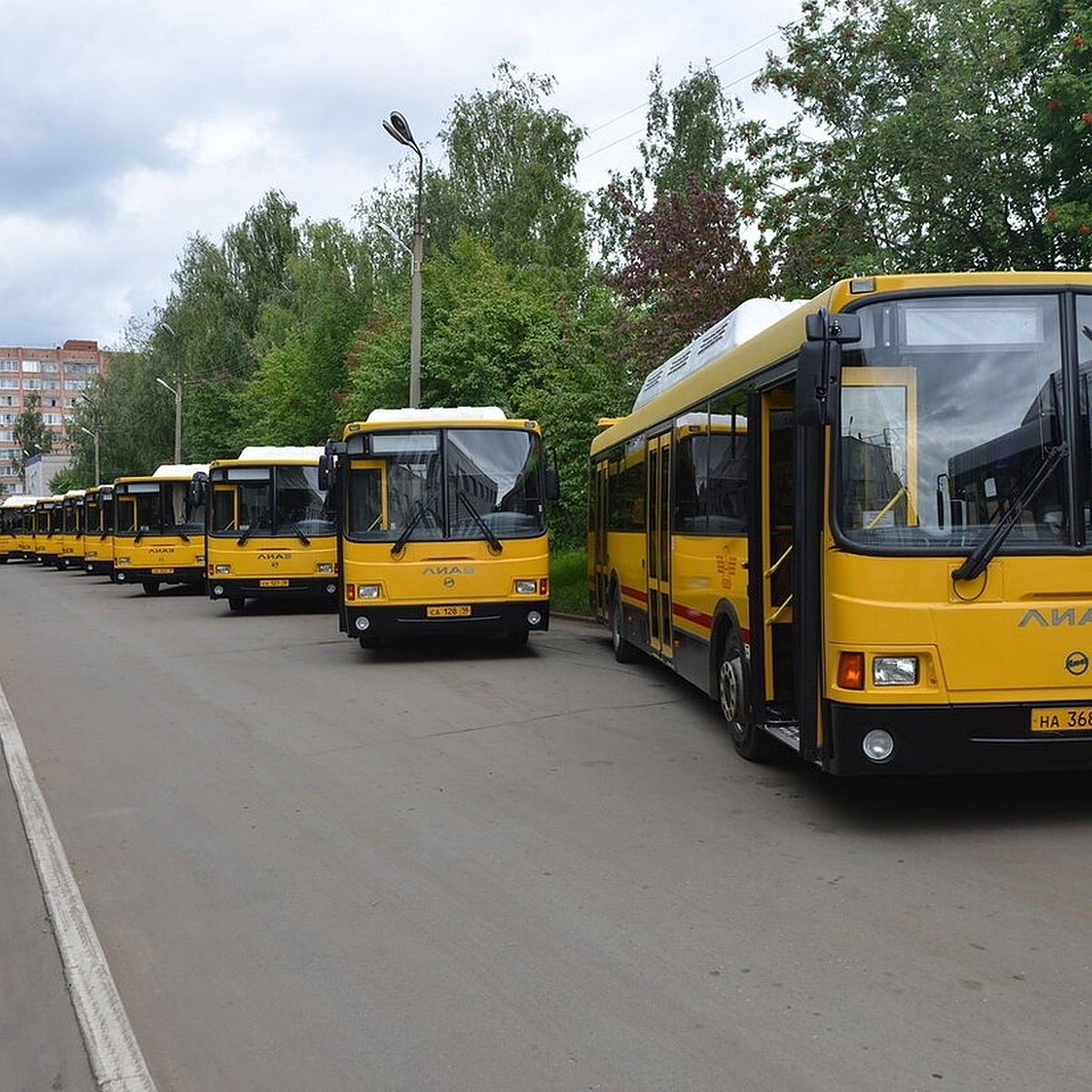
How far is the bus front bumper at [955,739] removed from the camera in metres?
6.44

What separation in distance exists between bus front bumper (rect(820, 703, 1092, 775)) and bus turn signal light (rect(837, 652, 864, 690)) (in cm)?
11

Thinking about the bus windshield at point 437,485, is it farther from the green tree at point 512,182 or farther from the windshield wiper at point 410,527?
the green tree at point 512,182

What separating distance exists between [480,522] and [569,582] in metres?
10.6

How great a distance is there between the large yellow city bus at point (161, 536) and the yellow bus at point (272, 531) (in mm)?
6973

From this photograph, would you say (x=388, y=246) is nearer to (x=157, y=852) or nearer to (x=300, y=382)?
(x=300, y=382)

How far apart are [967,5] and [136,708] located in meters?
11.8

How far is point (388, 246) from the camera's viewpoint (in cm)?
4859

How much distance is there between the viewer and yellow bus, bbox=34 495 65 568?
53000 millimetres

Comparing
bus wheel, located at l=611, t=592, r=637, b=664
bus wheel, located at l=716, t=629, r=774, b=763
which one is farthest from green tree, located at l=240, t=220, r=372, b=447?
bus wheel, located at l=716, t=629, r=774, b=763

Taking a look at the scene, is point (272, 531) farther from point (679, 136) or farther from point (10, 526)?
point (10, 526)

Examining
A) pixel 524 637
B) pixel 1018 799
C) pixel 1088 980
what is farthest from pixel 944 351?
pixel 524 637

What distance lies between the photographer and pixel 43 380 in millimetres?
170375

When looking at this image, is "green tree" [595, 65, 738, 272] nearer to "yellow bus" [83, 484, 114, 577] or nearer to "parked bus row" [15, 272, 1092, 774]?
"yellow bus" [83, 484, 114, 577]

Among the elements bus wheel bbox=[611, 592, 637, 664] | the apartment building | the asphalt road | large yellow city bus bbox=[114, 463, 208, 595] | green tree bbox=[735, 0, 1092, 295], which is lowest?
the asphalt road
